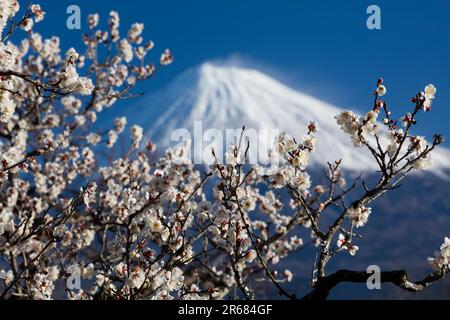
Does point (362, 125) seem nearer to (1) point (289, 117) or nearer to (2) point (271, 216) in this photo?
(2) point (271, 216)

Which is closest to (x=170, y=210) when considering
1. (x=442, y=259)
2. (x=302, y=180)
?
(x=302, y=180)

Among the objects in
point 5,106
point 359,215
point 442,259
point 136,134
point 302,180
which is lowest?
point 442,259

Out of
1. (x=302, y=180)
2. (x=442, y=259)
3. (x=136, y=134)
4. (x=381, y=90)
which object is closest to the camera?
(x=442, y=259)

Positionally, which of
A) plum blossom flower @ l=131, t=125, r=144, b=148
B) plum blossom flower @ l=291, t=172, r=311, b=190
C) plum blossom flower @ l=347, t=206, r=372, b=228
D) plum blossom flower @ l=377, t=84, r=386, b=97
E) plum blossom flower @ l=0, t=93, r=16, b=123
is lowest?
plum blossom flower @ l=347, t=206, r=372, b=228

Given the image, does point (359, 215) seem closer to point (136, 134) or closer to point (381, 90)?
point (381, 90)

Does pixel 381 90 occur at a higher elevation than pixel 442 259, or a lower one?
higher

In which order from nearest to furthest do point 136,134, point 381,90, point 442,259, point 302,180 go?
point 442,259 → point 381,90 → point 302,180 → point 136,134

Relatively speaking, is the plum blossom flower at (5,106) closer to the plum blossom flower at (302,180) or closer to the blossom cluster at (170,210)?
the blossom cluster at (170,210)

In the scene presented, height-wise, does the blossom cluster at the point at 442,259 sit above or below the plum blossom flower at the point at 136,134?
below

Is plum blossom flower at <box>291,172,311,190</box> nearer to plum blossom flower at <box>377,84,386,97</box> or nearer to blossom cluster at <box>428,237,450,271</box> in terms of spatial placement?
plum blossom flower at <box>377,84,386,97</box>

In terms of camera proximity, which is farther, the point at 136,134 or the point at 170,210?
the point at 136,134

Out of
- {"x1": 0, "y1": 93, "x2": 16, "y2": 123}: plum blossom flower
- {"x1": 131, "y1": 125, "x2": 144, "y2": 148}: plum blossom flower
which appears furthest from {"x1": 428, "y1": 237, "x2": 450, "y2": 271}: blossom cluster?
{"x1": 131, "y1": 125, "x2": 144, "y2": 148}: plum blossom flower

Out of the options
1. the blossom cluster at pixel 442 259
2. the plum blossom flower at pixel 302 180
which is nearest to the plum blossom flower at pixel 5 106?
the plum blossom flower at pixel 302 180
